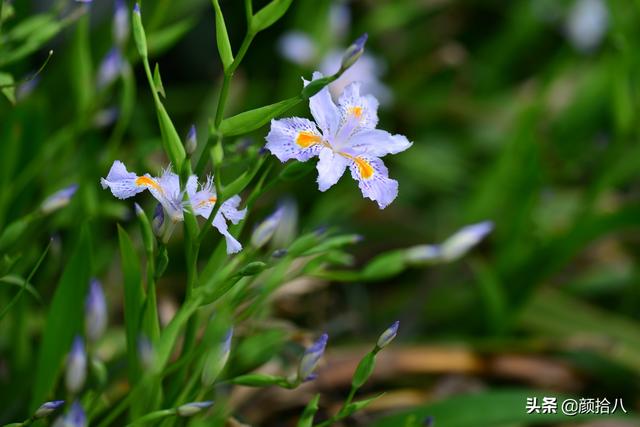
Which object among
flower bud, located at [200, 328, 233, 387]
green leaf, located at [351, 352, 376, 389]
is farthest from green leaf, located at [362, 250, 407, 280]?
flower bud, located at [200, 328, 233, 387]

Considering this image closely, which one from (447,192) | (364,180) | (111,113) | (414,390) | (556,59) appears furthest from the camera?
(556,59)

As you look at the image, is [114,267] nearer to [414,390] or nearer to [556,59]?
[414,390]

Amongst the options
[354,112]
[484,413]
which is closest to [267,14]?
[354,112]

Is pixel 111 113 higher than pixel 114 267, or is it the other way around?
pixel 111 113

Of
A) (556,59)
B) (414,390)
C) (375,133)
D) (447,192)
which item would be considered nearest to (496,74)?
(556,59)

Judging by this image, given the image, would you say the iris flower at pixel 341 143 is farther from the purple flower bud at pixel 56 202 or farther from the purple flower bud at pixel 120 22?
the purple flower bud at pixel 120 22

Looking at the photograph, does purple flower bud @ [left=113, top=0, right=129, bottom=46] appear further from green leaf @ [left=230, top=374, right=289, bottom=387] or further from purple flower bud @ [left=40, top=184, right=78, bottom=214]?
green leaf @ [left=230, top=374, right=289, bottom=387]

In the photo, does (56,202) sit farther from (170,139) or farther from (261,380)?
(261,380)
